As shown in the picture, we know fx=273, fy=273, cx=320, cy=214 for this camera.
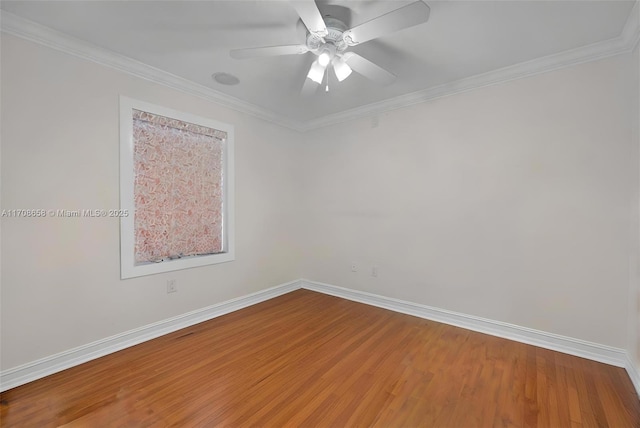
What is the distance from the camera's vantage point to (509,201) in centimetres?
256

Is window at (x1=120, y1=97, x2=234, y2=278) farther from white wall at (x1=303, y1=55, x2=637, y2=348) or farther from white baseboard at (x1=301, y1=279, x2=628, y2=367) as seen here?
white baseboard at (x1=301, y1=279, x2=628, y2=367)

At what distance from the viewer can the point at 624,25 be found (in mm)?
1938

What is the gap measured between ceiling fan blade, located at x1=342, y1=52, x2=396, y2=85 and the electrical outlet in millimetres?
2572

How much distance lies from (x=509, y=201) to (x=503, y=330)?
1222 mm

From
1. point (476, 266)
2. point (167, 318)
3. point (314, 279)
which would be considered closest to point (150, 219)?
point (167, 318)

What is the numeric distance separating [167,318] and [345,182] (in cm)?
258

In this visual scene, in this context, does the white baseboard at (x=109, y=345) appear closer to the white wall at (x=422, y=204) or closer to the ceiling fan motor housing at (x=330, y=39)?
the white wall at (x=422, y=204)

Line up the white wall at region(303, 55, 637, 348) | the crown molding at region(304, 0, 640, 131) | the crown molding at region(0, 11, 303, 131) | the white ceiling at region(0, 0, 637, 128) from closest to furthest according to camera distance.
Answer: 1. the white ceiling at region(0, 0, 637, 128)
2. the crown molding at region(0, 11, 303, 131)
3. the crown molding at region(304, 0, 640, 131)
4. the white wall at region(303, 55, 637, 348)

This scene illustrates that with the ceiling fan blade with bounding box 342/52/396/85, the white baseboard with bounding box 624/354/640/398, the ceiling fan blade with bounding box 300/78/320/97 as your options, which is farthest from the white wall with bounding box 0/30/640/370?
the ceiling fan blade with bounding box 300/78/320/97

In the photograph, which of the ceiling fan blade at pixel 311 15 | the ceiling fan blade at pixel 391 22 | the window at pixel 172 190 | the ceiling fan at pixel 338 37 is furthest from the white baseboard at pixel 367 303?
the ceiling fan blade at pixel 311 15

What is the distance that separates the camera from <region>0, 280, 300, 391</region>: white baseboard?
74.6 inches

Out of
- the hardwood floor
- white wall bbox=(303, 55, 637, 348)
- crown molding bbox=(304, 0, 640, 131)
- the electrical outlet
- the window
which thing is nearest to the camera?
the hardwood floor

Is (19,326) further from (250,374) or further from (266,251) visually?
(266,251)

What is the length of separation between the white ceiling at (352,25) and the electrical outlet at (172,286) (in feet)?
6.73
